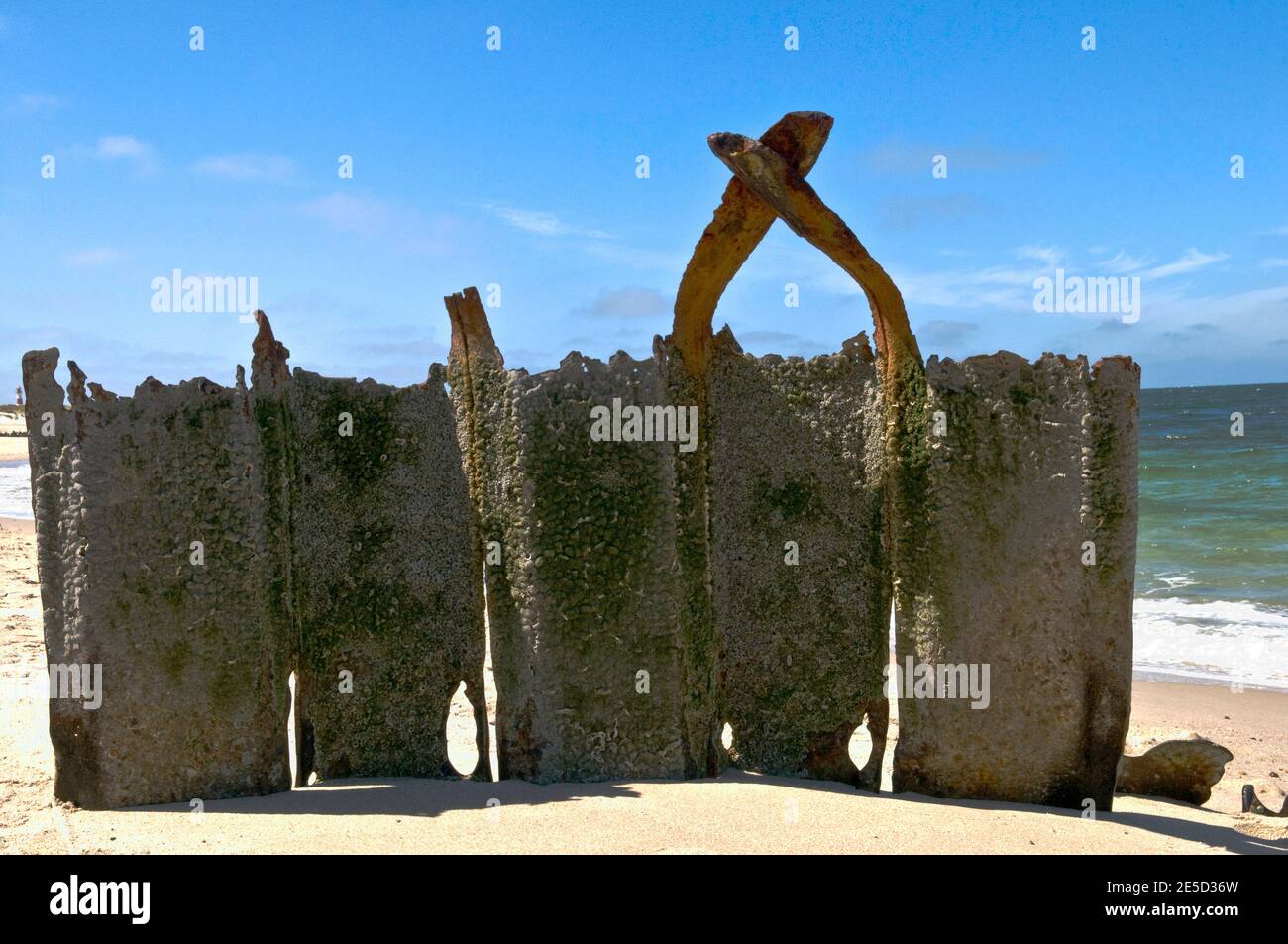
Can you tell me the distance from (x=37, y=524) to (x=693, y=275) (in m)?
3.59

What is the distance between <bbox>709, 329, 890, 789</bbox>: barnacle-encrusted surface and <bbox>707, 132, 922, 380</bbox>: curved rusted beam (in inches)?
7.7

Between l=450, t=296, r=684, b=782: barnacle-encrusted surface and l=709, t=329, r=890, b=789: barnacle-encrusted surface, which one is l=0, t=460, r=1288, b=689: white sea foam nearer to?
l=709, t=329, r=890, b=789: barnacle-encrusted surface

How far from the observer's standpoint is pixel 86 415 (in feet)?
17.6

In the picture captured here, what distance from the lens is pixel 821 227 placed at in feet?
18.6

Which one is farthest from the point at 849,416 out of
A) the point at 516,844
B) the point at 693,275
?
the point at 516,844

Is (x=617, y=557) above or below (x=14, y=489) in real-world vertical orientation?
below

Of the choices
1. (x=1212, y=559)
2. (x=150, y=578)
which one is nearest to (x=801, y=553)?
(x=150, y=578)

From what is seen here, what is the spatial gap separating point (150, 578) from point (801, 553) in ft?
11.1

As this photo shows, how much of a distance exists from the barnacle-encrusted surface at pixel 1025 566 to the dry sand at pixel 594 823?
275mm

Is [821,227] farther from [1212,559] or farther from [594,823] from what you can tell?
[1212,559]

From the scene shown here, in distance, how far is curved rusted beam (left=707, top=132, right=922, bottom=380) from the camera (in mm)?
5539

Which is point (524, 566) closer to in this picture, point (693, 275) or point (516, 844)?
point (516, 844)

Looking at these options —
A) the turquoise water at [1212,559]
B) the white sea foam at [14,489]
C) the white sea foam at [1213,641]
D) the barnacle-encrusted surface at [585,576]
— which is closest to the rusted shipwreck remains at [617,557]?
the barnacle-encrusted surface at [585,576]

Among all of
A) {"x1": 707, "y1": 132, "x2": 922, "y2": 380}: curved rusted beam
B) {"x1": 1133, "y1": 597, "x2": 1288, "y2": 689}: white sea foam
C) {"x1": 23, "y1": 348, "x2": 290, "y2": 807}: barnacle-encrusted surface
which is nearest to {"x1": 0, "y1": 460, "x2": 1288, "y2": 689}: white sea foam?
{"x1": 1133, "y1": 597, "x2": 1288, "y2": 689}: white sea foam
